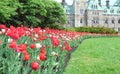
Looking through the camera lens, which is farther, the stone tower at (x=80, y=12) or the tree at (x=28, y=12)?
the stone tower at (x=80, y=12)

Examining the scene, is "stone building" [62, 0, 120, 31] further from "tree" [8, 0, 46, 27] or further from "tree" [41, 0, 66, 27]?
"tree" [8, 0, 46, 27]

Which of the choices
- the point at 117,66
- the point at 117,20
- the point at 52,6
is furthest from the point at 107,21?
the point at 117,66

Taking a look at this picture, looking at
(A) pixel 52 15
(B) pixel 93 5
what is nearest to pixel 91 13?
(B) pixel 93 5

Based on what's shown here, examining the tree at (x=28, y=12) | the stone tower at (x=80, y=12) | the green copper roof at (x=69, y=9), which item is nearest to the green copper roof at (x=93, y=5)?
the stone tower at (x=80, y=12)

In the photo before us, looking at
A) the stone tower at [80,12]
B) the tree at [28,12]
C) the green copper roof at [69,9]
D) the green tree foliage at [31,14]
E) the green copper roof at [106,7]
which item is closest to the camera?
the green tree foliage at [31,14]

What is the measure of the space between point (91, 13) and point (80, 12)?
2.98 m

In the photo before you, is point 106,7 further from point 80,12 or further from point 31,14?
point 31,14

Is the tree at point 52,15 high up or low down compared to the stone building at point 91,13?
up

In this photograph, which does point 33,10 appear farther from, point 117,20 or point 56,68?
point 117,20

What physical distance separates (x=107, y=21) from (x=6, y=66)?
4284 inches

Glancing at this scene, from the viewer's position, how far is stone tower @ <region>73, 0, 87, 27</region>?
4328 inches

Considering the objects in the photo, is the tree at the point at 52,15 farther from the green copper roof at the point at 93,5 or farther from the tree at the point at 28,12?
the green copper roof at the point at 93,5

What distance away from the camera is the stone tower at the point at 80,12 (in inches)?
4328

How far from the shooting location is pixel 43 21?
5531 centimetres
